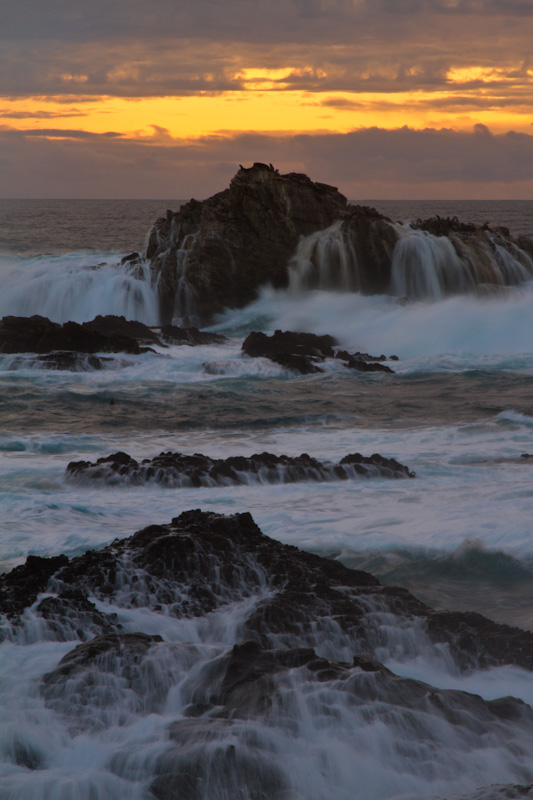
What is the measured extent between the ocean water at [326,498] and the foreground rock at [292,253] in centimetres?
219

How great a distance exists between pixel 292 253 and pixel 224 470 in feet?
72.8

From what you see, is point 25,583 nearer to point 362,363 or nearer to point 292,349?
point 362,363

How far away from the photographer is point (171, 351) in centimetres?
2497

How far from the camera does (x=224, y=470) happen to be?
38.5 feet

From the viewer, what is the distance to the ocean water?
513cm

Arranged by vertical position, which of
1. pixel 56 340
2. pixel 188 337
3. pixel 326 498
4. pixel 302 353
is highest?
pixel 56 340

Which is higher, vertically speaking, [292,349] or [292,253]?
[292,253]

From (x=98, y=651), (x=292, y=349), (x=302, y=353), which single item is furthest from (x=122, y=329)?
(x=98, y=651)

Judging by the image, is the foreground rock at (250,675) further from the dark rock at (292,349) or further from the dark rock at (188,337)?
the dark rock at (188,337)

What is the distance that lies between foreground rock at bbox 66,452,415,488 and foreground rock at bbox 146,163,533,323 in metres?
19.6

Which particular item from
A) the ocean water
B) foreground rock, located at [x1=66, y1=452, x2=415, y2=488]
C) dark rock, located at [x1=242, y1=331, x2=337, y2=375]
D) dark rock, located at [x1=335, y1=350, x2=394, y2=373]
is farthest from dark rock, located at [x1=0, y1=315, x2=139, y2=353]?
foreground rock, located at [x1=66, y1=452, x2=415, y2=488]

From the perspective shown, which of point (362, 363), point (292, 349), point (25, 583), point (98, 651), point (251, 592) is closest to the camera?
point (98, 651)

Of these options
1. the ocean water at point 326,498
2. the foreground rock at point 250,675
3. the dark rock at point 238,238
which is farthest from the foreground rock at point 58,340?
the foreground rock at point 250,675

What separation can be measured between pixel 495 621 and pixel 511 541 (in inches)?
73.4
